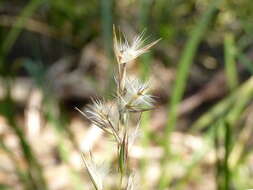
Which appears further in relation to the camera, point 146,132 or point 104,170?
point 146,132

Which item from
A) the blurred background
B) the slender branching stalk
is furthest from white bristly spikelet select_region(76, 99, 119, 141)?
the blurred background

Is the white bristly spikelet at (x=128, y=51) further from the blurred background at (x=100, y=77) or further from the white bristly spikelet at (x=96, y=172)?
the blurred background at (x=100, y=77)

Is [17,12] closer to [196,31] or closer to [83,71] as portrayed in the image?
[83,71]

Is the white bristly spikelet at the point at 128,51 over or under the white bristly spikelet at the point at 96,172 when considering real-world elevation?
over

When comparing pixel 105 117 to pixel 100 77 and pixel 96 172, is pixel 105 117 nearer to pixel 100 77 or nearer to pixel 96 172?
pixel 96 172

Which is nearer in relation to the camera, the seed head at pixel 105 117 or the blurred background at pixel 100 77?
the seed head at pixel 105 117

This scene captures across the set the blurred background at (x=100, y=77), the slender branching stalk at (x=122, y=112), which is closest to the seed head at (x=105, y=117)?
the slender branching stalk at (x=122, y=112)

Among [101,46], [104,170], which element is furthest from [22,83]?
[104,170]

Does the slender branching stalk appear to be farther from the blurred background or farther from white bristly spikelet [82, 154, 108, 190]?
the blurred background

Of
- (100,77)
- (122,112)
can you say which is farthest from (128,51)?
(100,77)
